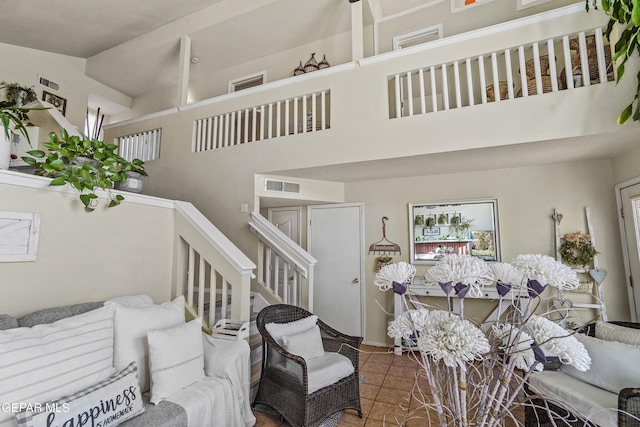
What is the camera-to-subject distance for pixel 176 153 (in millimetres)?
4520

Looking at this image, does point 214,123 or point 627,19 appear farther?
point 214,123

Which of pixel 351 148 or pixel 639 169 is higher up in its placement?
pixel 351 148

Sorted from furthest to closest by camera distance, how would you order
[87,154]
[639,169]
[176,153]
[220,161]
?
1. [176,153]
2. [220,161]
3. [639,169]
4. [87,154]

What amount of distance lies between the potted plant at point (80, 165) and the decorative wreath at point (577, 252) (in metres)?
4.48

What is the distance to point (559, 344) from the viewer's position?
29.1 inches

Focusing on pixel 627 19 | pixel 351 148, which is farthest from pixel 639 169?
pixel 351 148

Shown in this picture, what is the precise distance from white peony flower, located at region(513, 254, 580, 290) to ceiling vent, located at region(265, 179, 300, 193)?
3.33 meters

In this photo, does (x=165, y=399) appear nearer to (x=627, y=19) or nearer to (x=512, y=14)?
(x=627, y=19)

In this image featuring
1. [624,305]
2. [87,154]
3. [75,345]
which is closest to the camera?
[75,345]

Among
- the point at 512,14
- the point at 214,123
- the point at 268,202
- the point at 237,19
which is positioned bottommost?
the point at 268,202

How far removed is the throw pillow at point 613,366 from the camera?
6.14ft

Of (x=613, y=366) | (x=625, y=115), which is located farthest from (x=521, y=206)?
(x=613, y=366)

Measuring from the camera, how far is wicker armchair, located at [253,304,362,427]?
86.7 inches

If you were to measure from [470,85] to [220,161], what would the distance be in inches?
123
